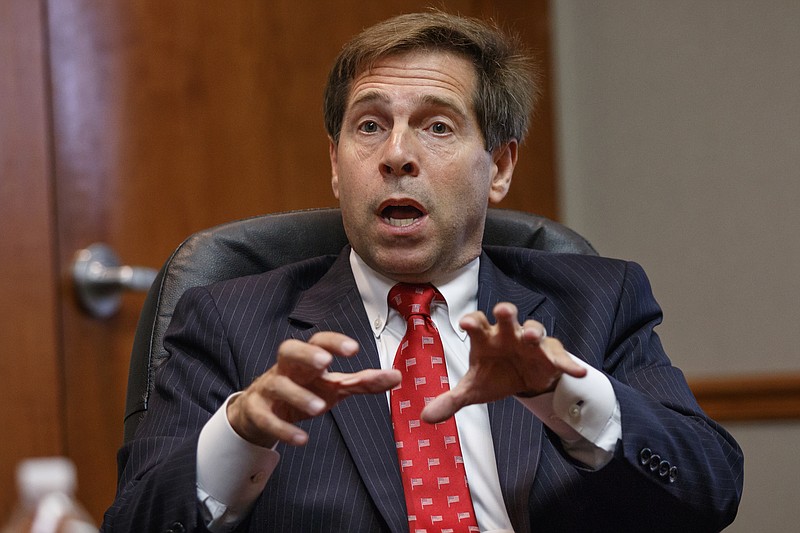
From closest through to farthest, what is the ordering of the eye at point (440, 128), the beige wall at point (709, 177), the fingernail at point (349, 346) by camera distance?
the fingernail at point (349, 346)
the eye at point (440, 128)
the beige wall at point (709, 177)

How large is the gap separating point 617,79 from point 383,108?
1435mm

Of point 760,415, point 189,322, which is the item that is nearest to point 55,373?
point 189,322

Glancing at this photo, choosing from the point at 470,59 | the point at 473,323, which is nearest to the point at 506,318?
the point at 473,323

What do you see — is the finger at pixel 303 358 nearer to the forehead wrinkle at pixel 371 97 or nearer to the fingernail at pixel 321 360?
the fingernail at pixel 321 360

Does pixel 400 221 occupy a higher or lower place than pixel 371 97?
lower

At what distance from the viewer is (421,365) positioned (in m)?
1.62

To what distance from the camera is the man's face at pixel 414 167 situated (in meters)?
1.73

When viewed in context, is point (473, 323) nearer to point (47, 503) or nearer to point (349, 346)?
point (349, 346)

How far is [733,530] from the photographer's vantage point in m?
2.87

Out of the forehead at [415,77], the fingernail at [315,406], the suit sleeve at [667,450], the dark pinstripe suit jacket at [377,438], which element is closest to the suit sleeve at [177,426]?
the dark pinstripe suit jacket at [377,438]

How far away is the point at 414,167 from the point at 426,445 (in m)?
0.45

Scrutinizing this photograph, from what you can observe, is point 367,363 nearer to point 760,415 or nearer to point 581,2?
point 760,415

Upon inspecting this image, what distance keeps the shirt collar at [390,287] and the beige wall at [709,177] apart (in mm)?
1266

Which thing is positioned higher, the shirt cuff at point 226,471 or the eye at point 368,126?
the eye at point 368,126
